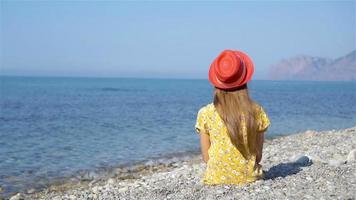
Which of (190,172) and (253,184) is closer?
(253,184)

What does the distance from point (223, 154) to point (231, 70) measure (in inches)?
45.5

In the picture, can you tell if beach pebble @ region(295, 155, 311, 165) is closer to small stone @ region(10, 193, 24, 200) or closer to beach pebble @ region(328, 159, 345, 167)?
beach pebble @ region(328, 159, 345, 167)

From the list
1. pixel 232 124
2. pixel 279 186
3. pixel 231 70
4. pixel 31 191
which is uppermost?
pixel 231 70

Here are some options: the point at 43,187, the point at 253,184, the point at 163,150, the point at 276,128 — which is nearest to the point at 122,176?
the point at 43,187

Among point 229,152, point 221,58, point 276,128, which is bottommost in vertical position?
point 276,128

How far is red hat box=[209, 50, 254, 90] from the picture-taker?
604 centimetres

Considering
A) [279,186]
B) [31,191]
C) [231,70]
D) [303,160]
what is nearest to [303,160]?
[303,160]

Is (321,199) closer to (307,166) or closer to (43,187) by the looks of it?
(307,166)

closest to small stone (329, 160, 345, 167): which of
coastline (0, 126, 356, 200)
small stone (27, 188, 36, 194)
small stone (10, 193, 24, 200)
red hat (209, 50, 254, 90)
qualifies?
coastline (0, 126, 356, 200)

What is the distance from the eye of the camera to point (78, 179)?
12.1 meters

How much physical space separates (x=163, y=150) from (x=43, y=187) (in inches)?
246

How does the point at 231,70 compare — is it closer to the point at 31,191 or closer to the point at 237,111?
the point at 237,111

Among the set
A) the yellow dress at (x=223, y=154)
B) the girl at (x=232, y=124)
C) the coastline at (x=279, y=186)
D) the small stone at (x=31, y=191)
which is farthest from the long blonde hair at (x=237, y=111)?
the small stone at (x=31, y=191)

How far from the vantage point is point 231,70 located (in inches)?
237
